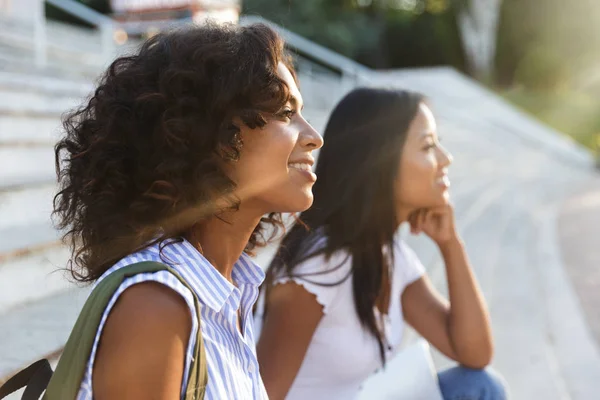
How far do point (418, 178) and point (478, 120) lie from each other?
38.0 feet

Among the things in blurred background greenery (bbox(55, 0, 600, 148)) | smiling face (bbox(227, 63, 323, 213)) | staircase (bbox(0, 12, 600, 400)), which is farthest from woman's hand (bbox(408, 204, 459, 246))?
blurred background greenery (bbox(55, 0, 600, 148))

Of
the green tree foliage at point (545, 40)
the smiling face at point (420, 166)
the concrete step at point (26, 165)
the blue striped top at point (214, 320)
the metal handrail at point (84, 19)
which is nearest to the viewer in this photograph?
the blue striped top at point (214, 320)

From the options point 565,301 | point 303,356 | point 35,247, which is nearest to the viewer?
point 303,356

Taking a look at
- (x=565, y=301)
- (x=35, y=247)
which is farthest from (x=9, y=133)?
(x=565, y=301)

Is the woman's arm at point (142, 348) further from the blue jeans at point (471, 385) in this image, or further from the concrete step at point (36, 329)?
the blue jeans at point (471, 385)

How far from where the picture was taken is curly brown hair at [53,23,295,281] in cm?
108

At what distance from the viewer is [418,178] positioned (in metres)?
2.23

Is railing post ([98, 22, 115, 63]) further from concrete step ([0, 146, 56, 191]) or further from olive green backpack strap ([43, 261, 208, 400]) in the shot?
olive green backpack strap ([43, 261, 208, 400])

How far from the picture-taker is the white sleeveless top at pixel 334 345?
1993mm

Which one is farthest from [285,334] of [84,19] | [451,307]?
[84,19]

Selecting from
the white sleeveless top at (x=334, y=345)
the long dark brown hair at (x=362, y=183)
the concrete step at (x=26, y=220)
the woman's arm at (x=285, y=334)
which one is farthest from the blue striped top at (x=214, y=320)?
the concrete step at (x=26, y=220)

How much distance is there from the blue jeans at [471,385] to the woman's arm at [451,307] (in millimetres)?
34

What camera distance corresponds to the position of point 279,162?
1.19 m

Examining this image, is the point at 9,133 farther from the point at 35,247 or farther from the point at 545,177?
the point at 545,177
